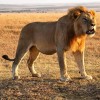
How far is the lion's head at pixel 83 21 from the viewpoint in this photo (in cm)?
1016

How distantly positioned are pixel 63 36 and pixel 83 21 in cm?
67

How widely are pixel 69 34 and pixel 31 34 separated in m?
1.41

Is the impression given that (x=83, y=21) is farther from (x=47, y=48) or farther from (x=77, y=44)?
(x=47, y=48)

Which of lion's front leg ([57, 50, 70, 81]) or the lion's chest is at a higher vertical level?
the lion's chest

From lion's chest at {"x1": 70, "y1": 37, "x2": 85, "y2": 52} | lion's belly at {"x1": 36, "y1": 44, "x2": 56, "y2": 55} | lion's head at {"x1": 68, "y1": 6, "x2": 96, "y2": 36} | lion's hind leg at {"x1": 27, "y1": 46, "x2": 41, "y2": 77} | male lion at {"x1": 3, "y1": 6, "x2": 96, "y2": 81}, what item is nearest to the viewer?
lion's head at {"x1": 68, "y1": 6, "x2": 96, "y2": 36}

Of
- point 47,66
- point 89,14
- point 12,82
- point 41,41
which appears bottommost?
point 47,66

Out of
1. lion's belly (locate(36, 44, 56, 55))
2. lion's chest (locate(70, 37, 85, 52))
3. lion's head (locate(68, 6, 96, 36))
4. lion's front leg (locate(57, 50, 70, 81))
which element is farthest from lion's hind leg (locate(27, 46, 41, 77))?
lion's head (locate(68, 6, 96, 36))

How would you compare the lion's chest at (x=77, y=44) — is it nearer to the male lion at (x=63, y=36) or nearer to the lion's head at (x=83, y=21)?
the male lion at (x=63, y=36)

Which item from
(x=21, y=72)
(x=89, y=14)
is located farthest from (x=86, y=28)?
(x=21, y=72)

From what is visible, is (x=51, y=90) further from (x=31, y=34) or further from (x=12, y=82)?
(x=31, y=34)

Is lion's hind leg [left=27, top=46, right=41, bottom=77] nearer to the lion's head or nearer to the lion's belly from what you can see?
the lion's belly

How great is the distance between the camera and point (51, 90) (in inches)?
378

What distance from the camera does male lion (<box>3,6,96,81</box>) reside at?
34.0ft

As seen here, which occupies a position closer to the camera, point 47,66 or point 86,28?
point 86,28
